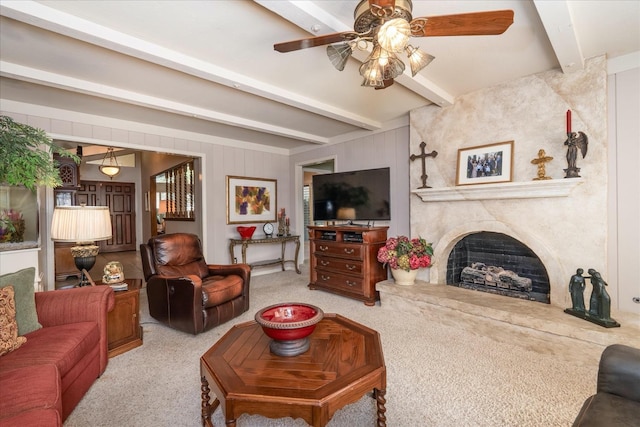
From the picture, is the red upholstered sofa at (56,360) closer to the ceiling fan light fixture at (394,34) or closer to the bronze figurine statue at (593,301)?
the ceiling fan light fixture at (394,34)

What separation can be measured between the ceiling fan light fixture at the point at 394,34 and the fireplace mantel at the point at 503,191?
204 cm

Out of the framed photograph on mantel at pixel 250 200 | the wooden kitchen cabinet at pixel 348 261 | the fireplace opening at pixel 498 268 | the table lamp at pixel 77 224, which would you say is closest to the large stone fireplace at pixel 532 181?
the fireplace opening at pixel 498 268

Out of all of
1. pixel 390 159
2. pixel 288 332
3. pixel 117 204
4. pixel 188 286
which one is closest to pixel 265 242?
pixel 188 286

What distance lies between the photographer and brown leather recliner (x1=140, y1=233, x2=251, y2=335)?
2.75 metres

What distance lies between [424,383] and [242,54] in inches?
111

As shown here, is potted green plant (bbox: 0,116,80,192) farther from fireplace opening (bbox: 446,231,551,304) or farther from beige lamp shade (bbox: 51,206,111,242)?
fireplace opening (bbox: 446,231,551,304)

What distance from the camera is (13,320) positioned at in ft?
5.42

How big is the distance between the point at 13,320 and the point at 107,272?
919mm

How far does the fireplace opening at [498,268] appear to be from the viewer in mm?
3068

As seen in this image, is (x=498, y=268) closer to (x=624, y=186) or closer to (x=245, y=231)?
(x=624, y=186)

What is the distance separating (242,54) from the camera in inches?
93.5

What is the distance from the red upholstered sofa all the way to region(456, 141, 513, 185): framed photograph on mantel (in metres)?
3.53

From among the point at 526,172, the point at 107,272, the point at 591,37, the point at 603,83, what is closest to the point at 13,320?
the point at 107,272

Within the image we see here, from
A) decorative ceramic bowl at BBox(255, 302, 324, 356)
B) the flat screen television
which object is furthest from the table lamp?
the flat screen television
